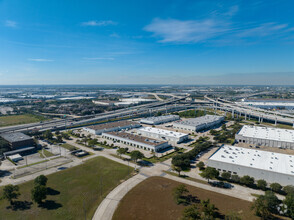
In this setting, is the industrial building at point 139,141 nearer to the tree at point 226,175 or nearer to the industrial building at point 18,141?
the tree at point 226,175

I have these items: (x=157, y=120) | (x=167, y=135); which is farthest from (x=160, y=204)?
(x=157, y=120)

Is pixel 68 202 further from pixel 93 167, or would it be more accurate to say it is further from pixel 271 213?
pixel 271 213

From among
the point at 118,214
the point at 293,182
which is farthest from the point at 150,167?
the point at 293,182

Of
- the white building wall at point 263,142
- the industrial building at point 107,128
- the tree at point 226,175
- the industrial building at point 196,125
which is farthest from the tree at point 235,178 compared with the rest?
the industrial building at point 107,128

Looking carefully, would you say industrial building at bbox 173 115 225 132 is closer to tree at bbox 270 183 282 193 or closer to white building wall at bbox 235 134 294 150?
white building wall at bbox 235 134 294 150

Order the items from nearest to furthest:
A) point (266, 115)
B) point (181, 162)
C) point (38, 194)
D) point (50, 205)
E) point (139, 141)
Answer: point (38, 194), point (50, 205), point (181, 162), point (139, 141), point (266, 115)

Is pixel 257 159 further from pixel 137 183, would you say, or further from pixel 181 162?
pixel 137 183

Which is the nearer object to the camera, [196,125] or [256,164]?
[256,164]
